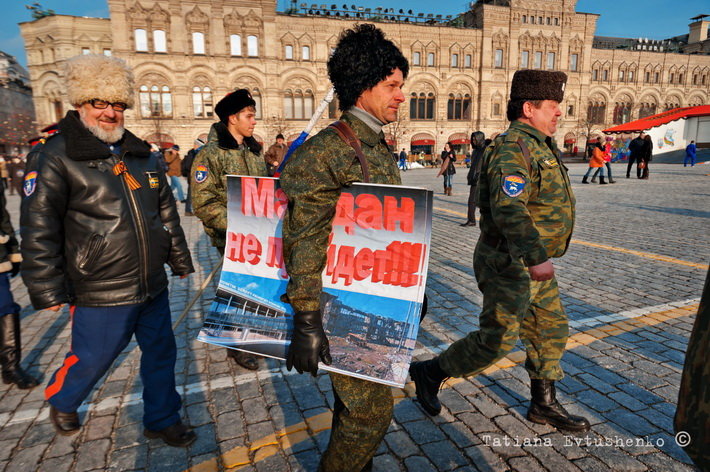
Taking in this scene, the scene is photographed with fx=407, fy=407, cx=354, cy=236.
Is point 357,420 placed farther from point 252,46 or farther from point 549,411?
point 252,46

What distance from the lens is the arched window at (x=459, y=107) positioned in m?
44.3

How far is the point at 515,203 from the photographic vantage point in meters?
2.11

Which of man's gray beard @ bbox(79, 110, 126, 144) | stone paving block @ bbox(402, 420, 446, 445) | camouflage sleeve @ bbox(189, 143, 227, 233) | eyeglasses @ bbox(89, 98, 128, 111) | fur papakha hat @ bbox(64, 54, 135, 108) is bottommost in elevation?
stone paving block @ bbox(402, 420, 446, 445)

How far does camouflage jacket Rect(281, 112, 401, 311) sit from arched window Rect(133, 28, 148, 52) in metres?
41.5

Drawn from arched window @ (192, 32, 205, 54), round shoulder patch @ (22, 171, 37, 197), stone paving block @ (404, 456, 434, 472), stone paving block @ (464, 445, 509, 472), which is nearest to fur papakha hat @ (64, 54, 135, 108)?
round shoulder patch @ (22, 171, 37, 197)

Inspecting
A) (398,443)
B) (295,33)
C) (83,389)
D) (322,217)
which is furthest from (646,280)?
(295,33)

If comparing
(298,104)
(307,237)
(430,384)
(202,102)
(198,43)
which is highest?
(198,43)

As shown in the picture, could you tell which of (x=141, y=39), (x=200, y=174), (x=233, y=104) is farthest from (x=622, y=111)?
(x=200, y=174)

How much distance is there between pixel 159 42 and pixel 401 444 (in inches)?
1641

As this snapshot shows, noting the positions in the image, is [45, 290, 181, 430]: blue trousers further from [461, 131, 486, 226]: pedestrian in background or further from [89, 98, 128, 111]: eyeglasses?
[461, 131, 486, 226]: pedestrian in background

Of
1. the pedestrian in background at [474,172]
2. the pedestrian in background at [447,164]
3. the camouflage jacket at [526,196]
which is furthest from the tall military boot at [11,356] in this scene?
the pedestrian in background at [447,164]

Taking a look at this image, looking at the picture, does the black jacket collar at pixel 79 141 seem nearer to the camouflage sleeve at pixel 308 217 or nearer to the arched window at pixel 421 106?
the camouflage sleeve at pixel 308 217

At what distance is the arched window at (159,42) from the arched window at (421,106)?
2380 cm

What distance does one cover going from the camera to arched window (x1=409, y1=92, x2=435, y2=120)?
142 ft
